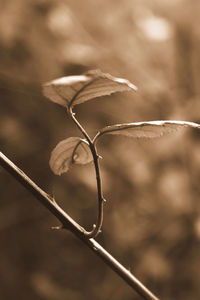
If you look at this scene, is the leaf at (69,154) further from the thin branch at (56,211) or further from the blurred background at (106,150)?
the blurred background at (106,150)

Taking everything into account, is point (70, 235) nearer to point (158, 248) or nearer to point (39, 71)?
point (158, 248)

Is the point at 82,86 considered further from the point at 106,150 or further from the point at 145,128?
the point at 106,150

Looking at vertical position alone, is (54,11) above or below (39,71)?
above

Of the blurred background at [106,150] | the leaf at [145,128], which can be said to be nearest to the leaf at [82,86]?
the leaf at [145,128]

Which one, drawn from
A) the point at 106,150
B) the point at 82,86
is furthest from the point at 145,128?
the point at 106,150

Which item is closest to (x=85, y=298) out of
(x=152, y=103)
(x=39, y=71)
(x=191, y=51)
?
(x=152, y=103)

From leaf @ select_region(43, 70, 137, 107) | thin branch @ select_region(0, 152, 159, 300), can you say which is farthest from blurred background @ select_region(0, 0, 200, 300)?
leaf @ select_region(43, 70, 137, 107)
